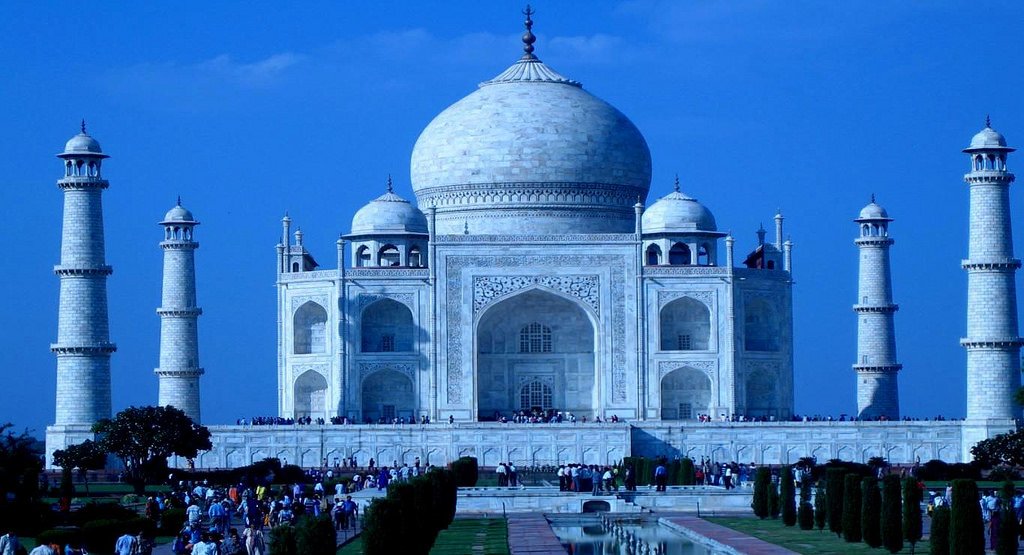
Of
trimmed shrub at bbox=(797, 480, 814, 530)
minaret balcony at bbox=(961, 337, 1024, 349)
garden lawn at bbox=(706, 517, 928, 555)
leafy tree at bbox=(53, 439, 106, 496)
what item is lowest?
garden lawn at bbox=(706, 517, 928, 555)

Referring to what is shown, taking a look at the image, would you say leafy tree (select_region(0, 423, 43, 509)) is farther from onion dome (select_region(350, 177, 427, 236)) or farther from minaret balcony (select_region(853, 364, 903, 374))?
minaret balcony (select_region(853, 364, 903, 374))

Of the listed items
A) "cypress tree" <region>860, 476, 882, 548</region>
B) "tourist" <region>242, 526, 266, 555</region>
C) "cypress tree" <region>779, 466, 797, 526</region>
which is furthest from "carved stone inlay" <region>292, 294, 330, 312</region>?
"tourist" <region>242, 526, 266, 555</region>

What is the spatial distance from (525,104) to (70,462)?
12.7 metres

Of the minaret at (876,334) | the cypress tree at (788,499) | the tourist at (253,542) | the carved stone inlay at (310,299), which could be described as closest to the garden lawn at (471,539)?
the tourist at (253,542)

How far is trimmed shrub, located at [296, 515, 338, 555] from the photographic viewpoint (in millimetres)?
17172

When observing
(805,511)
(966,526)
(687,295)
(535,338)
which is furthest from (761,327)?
(966,526)

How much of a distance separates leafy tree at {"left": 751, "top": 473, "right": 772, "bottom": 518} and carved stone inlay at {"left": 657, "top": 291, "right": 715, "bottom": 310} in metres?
11.5

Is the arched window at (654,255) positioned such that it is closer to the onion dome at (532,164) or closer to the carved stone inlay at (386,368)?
the onion dome at (532,164)

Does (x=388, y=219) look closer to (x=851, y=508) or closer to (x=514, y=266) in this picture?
(x=514, y=266)

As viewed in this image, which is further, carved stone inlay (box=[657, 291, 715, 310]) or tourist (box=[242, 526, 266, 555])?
carved stone inlay (box=[657, 291, 715, 310])

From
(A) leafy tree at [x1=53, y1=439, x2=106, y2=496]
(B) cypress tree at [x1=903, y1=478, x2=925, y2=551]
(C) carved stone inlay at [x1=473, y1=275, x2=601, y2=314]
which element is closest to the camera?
(B) cypress tree at [x1=903, y1=478, x2=925, y2=551]

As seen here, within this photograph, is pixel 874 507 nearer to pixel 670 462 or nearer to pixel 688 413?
pixel 670 462

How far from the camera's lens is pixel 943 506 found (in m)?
20.1

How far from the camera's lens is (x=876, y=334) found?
41.8 m
